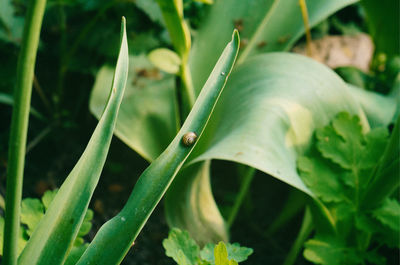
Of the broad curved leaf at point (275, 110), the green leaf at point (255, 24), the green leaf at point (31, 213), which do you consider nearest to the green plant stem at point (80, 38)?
the green leaf at point (255, 24)

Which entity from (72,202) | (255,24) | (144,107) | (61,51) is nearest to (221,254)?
(72,202)

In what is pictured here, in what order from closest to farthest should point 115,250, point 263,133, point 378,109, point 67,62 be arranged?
point 115,250 < point 263,133 < point 378,109 < point 67,62

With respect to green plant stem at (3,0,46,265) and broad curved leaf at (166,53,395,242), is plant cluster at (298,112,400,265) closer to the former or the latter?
broad curved leaf at (166,53,395,242)

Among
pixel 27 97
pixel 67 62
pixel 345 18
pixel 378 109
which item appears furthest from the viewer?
pixel 345 18

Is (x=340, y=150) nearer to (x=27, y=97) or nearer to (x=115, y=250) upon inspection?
(x=115, y=250)

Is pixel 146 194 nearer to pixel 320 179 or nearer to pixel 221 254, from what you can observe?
pixel 221 254

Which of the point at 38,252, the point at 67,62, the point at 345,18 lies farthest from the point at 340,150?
the point at 345,18

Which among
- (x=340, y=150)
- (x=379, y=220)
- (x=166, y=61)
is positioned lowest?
(x=379, y=220)

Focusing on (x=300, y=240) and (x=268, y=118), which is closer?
(x=268, y=118)
